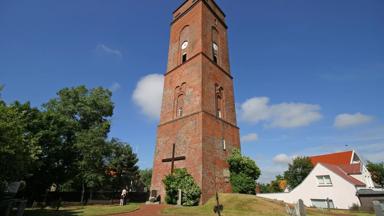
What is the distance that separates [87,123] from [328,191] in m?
33.2

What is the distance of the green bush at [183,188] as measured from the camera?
19203 mm

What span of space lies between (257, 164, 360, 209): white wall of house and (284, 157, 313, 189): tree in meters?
13.6

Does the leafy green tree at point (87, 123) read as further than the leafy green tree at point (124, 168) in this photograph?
→ No

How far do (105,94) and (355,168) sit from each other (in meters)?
38.8

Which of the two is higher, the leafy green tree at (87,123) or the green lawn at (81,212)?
the leafy green tree at (87,123)

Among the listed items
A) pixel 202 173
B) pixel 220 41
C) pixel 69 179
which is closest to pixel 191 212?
pixel 202 173

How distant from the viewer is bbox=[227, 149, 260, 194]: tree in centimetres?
2286

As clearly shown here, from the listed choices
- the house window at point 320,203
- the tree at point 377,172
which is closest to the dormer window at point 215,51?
the house window at point 320,203

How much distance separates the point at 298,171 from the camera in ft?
156

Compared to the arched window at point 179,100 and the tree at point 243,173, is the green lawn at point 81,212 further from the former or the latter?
the arched window at point 179,100

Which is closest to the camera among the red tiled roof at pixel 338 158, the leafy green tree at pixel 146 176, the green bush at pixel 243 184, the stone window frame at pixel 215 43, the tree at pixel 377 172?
the green bush at pixel 243 184

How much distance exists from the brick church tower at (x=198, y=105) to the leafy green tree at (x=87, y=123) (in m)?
8.99

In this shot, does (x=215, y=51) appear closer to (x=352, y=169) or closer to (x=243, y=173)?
(x=243, y=173)

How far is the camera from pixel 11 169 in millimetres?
13336
